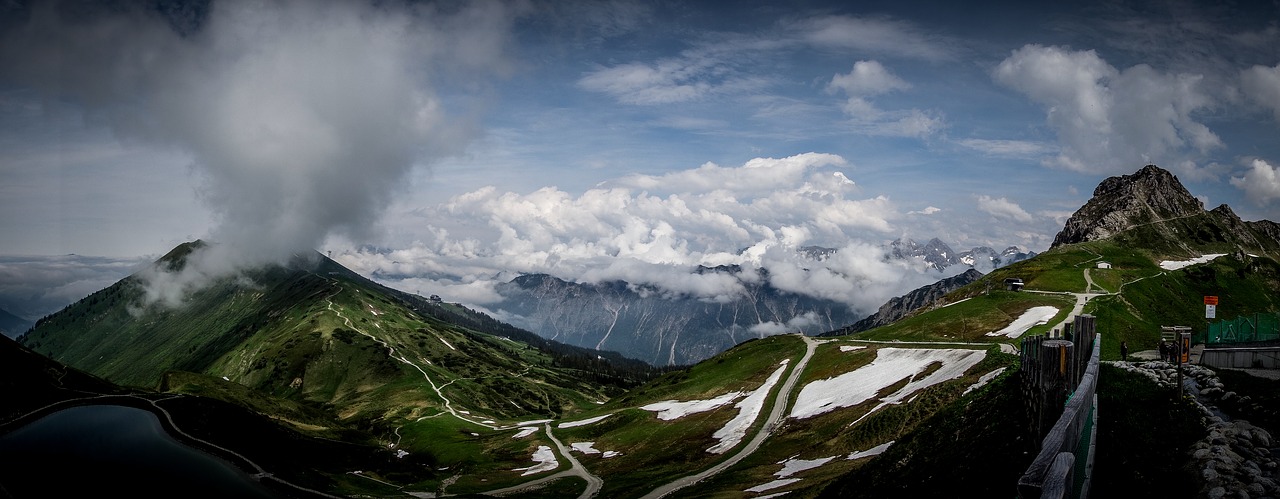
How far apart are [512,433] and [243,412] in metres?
68.8

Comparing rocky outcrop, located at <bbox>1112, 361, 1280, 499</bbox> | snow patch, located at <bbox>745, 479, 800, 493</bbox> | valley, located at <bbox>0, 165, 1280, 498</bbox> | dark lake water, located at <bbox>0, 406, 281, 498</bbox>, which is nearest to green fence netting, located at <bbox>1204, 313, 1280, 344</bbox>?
valley, located at <bbox>0, 165, 1280, 498</bbox>

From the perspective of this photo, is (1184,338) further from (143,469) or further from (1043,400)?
(143,469)

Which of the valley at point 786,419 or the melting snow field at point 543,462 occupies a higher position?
the valley at point 786,419

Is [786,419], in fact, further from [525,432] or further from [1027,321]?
[525,432]

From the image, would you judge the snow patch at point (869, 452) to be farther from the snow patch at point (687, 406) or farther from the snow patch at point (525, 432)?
the snow patch at point (525, 432)

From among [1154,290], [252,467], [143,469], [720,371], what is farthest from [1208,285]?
[143,469]

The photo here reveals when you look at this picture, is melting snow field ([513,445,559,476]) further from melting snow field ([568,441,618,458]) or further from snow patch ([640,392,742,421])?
snow patch ([640,392,742,421])

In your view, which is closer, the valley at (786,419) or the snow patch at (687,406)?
the valley at (786,419)

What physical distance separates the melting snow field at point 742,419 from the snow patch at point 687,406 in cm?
634

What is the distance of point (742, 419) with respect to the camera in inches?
4235

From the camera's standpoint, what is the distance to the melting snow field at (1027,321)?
10783 centimetres

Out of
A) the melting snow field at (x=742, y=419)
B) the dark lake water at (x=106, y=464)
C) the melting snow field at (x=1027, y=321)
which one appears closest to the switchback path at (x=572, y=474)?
the melting snow field at (x=742, y=419)

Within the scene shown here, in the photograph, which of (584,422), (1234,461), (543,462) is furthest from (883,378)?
(1234,461)

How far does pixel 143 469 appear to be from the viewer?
370ft
